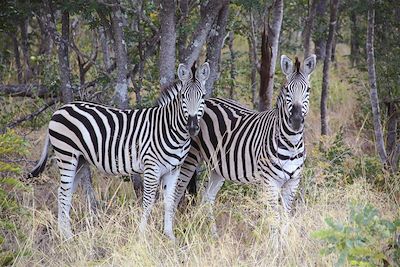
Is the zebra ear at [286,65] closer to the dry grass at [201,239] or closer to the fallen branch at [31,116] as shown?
the dry grass at [201,239]

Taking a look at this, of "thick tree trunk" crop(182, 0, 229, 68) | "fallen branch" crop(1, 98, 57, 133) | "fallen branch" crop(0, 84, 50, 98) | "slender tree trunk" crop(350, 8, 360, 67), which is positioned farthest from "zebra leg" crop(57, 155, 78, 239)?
"slender tree trunk" crop(350, 8, 360, 67)

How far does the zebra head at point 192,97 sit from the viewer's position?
6.99 meters

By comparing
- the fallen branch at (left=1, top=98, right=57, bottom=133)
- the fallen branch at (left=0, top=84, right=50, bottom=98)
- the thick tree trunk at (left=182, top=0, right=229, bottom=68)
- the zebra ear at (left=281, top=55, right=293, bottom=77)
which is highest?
the thick tree trunk at (left=182, top=0, right=229, bottom=68)

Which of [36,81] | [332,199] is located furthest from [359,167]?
[36,81]

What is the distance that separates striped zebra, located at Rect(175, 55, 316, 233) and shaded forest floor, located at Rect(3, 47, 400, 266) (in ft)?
0.77

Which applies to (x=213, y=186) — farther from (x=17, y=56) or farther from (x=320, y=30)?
(x=320, y=30)

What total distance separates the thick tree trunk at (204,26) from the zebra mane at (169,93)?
532mm

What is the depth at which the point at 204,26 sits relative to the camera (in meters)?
7.82

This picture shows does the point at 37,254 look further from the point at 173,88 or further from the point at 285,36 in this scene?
the point at 285,36

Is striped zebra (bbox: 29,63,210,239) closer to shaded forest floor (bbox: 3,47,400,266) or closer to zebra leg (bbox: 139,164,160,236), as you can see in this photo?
zebra leg (bbox: 139,164,160,236)

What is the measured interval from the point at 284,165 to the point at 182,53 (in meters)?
2.52

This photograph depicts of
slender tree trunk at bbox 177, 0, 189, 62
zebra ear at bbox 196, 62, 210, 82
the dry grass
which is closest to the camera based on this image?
the dry grass

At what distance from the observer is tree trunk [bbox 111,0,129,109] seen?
771 cm

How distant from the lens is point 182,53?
28.7 ft
